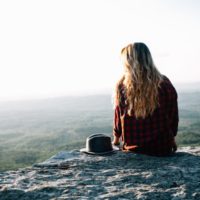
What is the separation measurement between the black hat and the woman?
0.91 ft

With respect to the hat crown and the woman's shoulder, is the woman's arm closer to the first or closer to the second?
the hat crown

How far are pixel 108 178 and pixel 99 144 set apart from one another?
127 cm

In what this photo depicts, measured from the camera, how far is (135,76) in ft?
17.6

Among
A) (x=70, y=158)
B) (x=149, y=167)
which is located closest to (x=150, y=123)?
(x=149, y=167)

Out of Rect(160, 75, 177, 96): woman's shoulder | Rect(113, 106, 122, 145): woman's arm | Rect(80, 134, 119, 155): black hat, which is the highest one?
Rect(160, 75, 177, 96): woman's shoulder

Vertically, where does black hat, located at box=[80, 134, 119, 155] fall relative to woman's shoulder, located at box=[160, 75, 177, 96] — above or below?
below

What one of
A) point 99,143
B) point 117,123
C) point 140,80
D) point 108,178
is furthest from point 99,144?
point 108,178

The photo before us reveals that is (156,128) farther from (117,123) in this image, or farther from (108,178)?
(108,178)

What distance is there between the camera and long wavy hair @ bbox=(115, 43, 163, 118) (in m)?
5.24

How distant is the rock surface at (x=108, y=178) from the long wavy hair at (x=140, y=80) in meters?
0.72

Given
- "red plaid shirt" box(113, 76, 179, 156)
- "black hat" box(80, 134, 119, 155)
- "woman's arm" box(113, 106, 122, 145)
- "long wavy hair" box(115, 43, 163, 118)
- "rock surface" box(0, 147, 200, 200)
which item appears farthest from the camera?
"woman's arm" box(113, 106, 122, 145)

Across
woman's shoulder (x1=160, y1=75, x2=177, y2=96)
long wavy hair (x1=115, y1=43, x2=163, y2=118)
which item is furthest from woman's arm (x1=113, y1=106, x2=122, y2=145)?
woman's shoulder (x1=160, y1=75, x2=177, y2=96)

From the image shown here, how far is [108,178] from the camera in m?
4.38

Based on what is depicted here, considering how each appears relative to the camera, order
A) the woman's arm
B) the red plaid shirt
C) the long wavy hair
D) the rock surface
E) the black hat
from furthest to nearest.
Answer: the woman's arm < the black hat < the red plaid shirt < the long wavy hair < the rock surface
